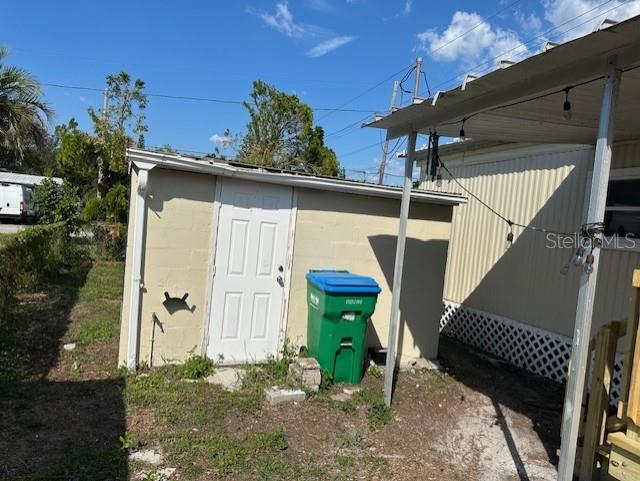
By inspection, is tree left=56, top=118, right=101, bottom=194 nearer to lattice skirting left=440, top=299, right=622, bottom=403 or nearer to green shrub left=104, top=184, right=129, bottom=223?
green shrub left=104, top=184, right=129, bottom=223

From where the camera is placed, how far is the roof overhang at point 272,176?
509 centimetres

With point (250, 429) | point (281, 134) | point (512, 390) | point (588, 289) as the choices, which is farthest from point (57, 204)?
point (588, 289)

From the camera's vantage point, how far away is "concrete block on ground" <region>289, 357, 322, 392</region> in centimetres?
520

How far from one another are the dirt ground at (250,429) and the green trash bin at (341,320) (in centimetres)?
30

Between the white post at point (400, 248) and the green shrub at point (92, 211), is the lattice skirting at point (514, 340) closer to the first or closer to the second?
the white post at point (400, 248)

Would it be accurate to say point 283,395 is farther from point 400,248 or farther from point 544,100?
point 544,100

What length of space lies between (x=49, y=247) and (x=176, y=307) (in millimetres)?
6781

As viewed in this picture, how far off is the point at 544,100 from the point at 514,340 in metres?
4.62

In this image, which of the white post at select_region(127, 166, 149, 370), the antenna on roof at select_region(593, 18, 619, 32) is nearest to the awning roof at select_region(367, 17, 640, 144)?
the antenna on roof at select_region(593, 18, 619, 32)

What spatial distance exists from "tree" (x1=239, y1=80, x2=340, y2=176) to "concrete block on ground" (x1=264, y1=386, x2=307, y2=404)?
49.0ft

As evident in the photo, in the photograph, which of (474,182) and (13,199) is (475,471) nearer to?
(474,182)

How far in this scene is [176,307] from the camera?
5.56 metres

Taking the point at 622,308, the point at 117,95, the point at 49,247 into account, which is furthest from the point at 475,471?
the point at 117,95

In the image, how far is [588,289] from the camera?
3.04 meters
